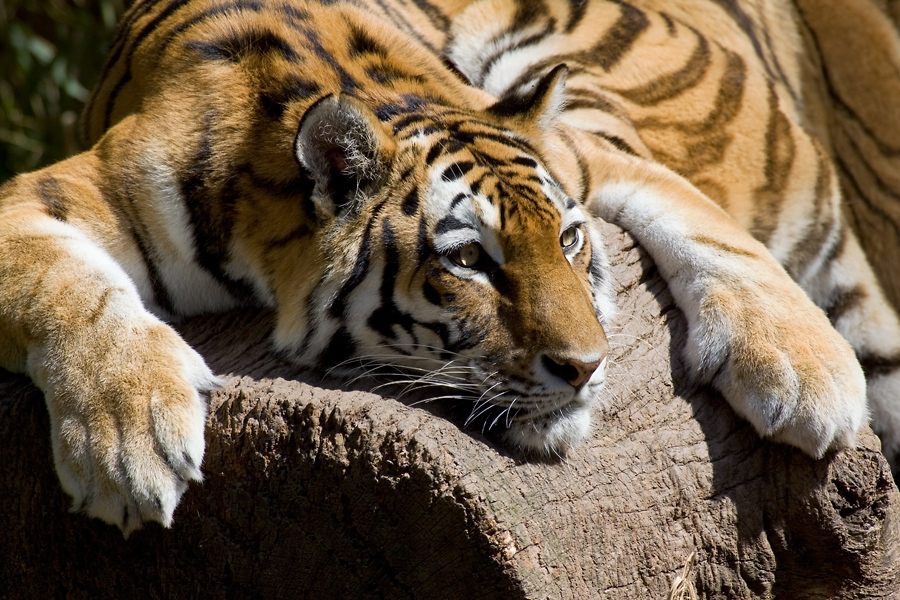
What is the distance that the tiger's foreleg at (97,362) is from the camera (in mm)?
1710

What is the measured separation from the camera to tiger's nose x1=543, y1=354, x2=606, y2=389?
1.84m

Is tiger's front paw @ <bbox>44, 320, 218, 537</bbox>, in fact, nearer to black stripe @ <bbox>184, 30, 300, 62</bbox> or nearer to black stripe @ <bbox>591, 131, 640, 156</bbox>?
black stripe @ <bbox>184, 30, 300, 62</bbox>

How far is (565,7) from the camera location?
339 centimetres

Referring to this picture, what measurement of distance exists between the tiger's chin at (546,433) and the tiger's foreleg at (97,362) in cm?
61

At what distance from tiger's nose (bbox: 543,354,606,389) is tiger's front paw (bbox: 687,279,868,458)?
0.43m

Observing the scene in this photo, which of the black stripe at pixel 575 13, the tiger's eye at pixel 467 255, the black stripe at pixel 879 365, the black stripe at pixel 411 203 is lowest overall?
the black stripe at pixel 879 365

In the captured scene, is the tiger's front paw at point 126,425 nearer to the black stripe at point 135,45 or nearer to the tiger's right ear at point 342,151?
the tiger's right ear at point 342,151

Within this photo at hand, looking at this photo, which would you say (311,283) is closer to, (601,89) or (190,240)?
(190,240)

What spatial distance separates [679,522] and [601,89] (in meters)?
1.65

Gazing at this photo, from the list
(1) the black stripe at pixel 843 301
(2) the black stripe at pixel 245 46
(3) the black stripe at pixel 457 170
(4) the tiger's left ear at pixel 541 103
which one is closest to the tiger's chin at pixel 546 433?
(3) the black stripe at pixel 457 170

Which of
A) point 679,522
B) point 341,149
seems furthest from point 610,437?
point 341,149

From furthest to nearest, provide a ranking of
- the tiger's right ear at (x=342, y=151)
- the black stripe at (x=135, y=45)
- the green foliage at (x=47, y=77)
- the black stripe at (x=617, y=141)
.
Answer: the green foliage at (x=47, y=77)
the black stripe at (x=617, y=141)
the black stripe at (x=135, y=45)
the tiger's right ear at (x=342, y=151)

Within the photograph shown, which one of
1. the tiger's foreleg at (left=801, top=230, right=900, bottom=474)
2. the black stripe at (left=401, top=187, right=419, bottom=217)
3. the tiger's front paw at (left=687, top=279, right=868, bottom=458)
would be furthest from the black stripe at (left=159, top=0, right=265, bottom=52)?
the tiger's foreleg at (left=801, top=230, right=900, bottom=474)

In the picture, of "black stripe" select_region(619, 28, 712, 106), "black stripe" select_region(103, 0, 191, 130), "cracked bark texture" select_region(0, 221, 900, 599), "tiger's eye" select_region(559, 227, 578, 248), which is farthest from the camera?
"black stripe" select_region(619, 28, 712, 106)
